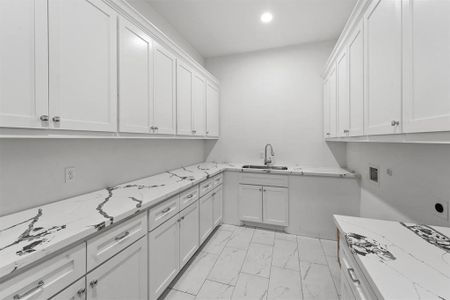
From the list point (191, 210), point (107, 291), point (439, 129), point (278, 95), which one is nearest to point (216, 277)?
point (191, 210)

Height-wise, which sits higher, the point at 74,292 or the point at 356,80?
the point at 356,80

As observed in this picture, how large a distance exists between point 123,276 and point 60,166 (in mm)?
845

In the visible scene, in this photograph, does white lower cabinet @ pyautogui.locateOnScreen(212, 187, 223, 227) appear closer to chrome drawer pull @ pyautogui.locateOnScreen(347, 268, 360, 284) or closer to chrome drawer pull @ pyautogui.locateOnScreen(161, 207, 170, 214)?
chrome drawer pull @ pyautogui.locateOnScreen(161, 207, 170, 214)

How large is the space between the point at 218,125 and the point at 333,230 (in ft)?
7.76

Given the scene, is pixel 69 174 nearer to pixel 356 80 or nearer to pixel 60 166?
pixel 60 166

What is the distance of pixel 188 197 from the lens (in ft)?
6.05

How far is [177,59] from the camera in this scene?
209cm

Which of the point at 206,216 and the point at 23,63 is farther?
the point at 206,216

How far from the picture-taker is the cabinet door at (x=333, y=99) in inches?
86.0

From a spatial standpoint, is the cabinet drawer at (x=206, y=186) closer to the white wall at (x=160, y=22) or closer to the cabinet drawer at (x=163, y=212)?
the cabinet drawer at (x=163, y=212)

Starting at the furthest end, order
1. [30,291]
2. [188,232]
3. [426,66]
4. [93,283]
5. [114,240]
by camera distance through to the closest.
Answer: [188,232]
[114,240]
[93,283]
[426,66]
[30,291]

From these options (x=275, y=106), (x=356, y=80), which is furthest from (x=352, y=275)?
(x=275, y=106)

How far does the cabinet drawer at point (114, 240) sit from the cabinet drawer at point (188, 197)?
488 millimetres

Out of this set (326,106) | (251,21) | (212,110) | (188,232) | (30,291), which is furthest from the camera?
(212,110)
